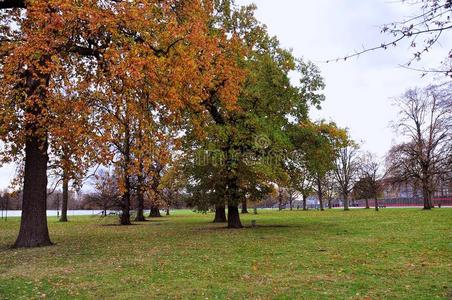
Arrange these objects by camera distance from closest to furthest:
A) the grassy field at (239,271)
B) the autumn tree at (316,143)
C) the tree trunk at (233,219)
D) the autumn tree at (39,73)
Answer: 1. the grassy field at (239,271)
2. the autumn tree at (39,73)
3. the autumn tree at (316,143)
4. the tree trunk at (233,219)

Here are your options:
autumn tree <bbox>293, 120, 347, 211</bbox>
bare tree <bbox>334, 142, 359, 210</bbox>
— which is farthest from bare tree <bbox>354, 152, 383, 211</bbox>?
autumn tree <bbox>293, 120, 347, 211</bbox>

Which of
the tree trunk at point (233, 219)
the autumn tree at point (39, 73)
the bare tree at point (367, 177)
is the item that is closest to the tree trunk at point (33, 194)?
the autumn tree at point (39, 73)

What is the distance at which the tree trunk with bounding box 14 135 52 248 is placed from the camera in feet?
50.8

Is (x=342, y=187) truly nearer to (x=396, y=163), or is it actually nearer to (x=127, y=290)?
(x=396, y=163)

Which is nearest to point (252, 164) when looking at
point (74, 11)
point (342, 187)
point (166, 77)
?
point (166, 77)

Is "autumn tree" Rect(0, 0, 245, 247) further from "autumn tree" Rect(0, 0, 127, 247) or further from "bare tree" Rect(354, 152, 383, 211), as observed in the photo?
"bare tree" Rect(354, 152, 383, 211)

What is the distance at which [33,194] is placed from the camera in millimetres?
15484

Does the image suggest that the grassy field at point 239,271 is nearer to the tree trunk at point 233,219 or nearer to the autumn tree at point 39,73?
the autumn tree at point 39,73

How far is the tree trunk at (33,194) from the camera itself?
1548 cm

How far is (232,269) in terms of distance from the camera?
9.93 meters

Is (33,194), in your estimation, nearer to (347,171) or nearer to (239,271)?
(239,271)

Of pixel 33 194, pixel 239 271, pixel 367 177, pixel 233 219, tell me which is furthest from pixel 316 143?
pixel 367 177

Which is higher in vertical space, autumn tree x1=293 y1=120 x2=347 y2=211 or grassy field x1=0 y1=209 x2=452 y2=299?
autumn tree x1=293 y1=120 x2=347 y2=211

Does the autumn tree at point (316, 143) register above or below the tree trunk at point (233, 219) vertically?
above
